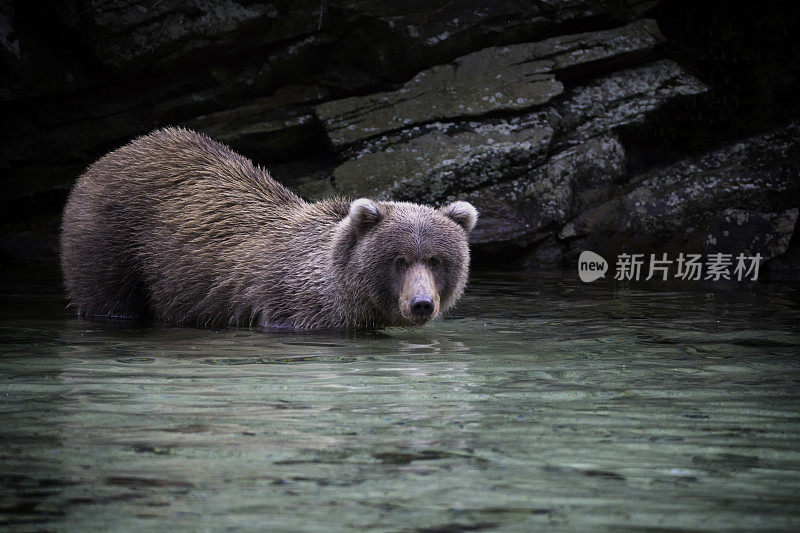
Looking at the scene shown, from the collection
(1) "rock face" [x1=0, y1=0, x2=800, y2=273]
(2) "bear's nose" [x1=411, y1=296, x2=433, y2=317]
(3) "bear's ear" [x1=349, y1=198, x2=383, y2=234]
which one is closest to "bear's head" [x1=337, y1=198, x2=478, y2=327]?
(3) "bear's ear" [x1=349, y1=198, x2=383, y2=234]

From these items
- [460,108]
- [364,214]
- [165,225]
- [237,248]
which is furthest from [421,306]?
[460,108]

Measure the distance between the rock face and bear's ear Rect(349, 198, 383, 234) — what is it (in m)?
4.25

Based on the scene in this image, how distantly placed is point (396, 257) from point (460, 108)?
5.38 meters

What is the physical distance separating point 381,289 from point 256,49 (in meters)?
6.05

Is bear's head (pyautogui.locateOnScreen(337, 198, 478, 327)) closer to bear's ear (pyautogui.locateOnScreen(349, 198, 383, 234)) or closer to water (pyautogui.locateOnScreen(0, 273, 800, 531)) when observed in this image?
bear's ear (pyautogui.locateOnScreen(349, 198, 383, 234))

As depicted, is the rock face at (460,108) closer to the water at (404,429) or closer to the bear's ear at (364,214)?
the bear's ear at (364,214)

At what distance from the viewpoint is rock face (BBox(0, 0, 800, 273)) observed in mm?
11469

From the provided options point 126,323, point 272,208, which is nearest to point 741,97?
point 272,208

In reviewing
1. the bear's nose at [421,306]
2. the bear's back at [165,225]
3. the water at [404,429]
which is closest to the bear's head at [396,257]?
the bear's nose at [421,306]

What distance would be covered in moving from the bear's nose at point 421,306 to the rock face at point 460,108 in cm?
507

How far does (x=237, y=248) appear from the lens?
7.92 metres

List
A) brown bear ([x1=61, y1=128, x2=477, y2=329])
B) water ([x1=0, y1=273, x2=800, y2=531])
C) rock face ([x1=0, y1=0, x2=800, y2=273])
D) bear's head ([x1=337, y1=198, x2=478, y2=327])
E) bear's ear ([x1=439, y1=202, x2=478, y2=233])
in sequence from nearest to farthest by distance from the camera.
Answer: water ([x1=0, y1=273, x2=800, y2=531]), bear's head ([x1=337, y1=198, x2=478, y2=327]), brown bear ([x1=61, y1=128, x2=477, y2=329]), bear's ear ([x1=439, y1=202, x2=478, y2=233]), rock face ([x1=0, y1=0, x2=800, y2=273])

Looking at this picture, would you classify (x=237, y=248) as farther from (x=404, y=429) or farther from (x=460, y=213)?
(x=404, y=429)

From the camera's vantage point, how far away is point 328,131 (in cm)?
1184
